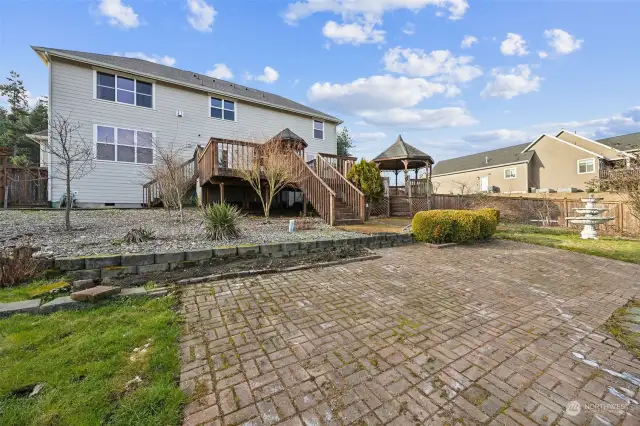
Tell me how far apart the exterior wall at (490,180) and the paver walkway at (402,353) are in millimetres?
24811

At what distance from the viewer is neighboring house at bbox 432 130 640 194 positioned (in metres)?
20.5

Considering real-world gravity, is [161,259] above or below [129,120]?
below

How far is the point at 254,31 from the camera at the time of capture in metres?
10.0

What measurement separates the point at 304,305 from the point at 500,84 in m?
22.5

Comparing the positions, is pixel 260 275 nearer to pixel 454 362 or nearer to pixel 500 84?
pixel 454 362

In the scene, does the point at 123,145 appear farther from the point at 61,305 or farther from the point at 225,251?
the point at 61,305

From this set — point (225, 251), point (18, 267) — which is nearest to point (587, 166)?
point (225, 251)

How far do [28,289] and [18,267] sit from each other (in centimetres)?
52

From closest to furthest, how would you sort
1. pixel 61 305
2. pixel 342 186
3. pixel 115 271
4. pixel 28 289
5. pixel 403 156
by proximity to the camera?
1. pixel 61 305
2. pixel 28 289
3. pixel 115 271
4. pixel 342 186
5. pixel 403 156

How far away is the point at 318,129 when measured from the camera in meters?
17.3

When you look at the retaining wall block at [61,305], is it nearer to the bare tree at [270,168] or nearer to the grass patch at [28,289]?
the grass patch at [28,289]

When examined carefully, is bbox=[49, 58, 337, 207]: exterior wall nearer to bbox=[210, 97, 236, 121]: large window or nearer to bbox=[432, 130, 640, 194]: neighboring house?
bbox=[210, 97, 236, 121]: large window

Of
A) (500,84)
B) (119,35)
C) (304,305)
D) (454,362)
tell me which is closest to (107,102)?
(119,35)

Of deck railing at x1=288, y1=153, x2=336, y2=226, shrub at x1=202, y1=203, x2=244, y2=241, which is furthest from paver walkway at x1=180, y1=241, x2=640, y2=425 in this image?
deck railing at x1=288, y1=153, x2=336, y2=226
